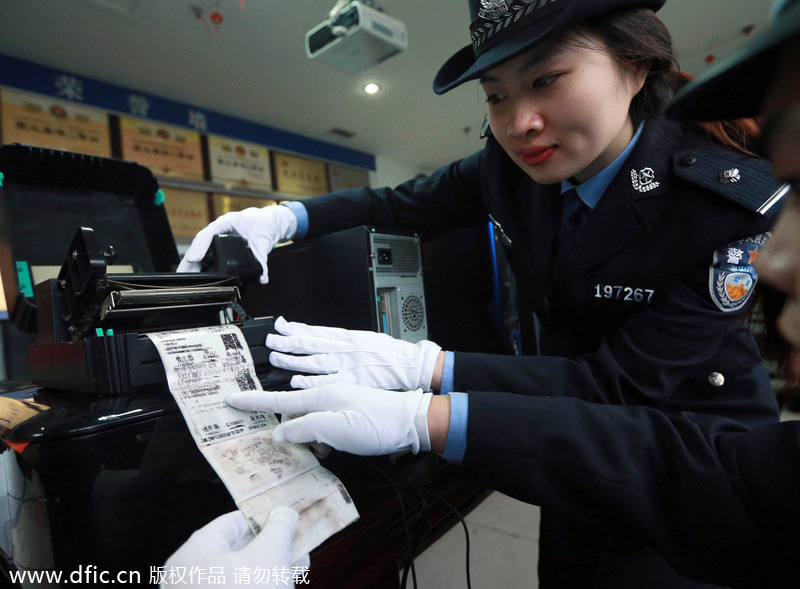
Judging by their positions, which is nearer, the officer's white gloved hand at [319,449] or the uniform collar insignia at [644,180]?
the officer's white gloved hand at [319,449]

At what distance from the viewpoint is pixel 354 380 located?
783 millimetres

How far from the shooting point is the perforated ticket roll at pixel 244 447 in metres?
0.51

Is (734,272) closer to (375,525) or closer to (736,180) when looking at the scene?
(736,180)

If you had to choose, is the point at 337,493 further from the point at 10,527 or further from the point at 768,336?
the point at 768,336

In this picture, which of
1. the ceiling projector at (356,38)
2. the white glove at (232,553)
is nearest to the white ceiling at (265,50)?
the ceiling projector at (356,38)

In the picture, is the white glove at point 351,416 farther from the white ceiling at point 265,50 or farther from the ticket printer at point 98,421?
the white ceiling at point 265,50

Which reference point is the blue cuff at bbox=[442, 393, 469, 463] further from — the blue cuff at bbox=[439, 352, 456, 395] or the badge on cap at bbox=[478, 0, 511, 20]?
the badge on cap at bbox=[478, 0, 511, 20]

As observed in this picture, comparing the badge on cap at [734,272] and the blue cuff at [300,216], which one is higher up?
the blue cuff at [300,216]

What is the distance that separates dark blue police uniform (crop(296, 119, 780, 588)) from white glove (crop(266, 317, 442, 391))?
0.08 metres

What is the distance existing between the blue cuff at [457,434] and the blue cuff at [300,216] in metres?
0.72

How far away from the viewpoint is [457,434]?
1.97 feet

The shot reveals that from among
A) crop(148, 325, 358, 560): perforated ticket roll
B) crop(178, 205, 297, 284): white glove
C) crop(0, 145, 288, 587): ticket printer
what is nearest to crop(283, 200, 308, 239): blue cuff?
crop(178, 205, 297, 284): white glove

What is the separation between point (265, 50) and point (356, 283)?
266 centimetres

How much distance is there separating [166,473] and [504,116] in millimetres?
754
